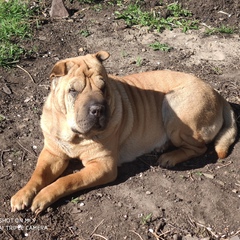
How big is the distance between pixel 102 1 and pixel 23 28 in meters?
1.55

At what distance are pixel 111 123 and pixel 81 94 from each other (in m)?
0.52

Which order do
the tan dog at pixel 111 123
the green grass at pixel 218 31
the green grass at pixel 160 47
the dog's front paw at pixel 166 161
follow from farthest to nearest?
the green grass at pixel 218 31
the green grass at pixel 160 47
the dog's front paw at pixel 166 161
the tan dog at pixel 111 123

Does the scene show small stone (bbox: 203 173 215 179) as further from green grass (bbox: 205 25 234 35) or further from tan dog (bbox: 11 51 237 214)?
green grass (bbox: 205 25 234 35)

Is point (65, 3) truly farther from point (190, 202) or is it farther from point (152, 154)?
point (190, 202)

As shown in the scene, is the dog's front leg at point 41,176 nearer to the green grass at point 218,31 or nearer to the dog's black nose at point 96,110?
the dog's black nose at point 96,110

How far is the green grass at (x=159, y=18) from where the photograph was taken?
23.9 ft

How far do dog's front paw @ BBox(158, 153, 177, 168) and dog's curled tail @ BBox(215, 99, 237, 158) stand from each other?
20.5 inches

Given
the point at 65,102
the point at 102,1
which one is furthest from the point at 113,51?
the point at 65,102

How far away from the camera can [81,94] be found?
4.24 metres

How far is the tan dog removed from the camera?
4.26 m

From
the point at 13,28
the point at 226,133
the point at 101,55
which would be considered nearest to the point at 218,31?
the point at 226,133

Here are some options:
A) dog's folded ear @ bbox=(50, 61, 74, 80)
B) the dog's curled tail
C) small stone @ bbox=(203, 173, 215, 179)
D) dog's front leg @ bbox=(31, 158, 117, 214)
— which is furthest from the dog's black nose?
the dog's curled tail

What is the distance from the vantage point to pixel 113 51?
6781mm

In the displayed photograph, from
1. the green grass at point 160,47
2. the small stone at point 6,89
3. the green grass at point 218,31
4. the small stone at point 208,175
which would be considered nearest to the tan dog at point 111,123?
the small stone at point 208,175
